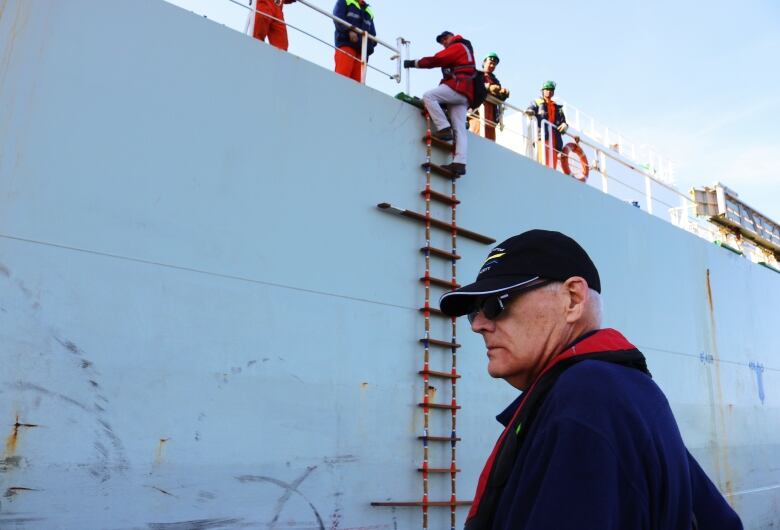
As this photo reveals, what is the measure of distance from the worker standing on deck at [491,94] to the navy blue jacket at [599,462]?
20.4 feet

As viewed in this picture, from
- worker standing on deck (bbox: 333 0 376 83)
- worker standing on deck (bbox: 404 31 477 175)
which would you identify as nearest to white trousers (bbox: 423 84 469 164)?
worker standing on deck (bbox: 404 31 477 175)

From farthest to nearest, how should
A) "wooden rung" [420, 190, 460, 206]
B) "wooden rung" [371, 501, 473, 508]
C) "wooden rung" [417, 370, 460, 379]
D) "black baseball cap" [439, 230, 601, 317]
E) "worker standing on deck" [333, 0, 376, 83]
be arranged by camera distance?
"worker standing on deck" [333, 0, 376, 83]
"wooden rung" [420, 190, 460, 206]
"wooden rung" [417, 370, 460, 379]
"wooden rung" [371, 501, 473, 508]
"black baseball cap" [439, 230, 601, 317]

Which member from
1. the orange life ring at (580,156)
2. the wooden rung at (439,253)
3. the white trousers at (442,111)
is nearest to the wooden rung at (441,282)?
the wooden rung at (439,253)

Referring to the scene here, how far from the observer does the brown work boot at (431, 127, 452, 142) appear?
540cm

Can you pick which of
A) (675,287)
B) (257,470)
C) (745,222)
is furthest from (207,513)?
(745,222)

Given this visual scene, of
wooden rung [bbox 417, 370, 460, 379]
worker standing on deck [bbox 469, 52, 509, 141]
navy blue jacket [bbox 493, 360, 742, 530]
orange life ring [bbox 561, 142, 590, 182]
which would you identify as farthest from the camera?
orange life ring [bbox 561, 142, 590, 182]

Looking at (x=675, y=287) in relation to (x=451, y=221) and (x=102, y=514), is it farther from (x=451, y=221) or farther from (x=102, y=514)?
(x=102, y=514)

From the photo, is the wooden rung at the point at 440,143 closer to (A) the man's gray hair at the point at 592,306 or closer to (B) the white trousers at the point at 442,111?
(B) the white trousers at the point at 442,111

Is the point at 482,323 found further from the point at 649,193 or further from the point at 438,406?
the point at 649,193

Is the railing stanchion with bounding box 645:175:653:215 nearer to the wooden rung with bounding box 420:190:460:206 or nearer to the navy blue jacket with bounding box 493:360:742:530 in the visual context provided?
the wooden rung with bounding box 420:190:460:206

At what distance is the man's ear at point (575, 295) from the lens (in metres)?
1.28

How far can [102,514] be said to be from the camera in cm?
322

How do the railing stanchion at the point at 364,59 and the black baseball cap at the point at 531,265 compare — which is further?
the railing stanchion at the point at 364,59

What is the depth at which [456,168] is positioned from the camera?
17.8ft
